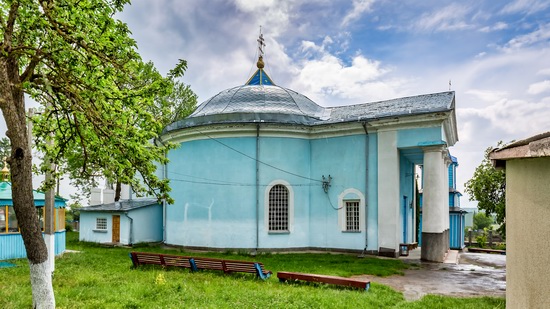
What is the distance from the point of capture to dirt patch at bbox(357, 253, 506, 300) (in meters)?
10.7

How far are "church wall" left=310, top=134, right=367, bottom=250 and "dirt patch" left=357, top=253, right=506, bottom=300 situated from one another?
124 inches

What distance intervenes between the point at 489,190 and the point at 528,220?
2315cm

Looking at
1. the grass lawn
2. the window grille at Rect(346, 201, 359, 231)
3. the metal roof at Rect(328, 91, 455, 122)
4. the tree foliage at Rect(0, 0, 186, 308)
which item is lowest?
the grass lawn

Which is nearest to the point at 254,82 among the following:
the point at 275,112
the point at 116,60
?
the point at 275,112

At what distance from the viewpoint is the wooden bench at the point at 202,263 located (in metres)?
11.1

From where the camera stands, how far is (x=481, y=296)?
1009cm

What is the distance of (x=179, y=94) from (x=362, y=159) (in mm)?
18951

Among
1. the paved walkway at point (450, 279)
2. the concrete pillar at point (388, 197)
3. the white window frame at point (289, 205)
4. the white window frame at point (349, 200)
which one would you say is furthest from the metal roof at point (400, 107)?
the paved walkway at point (450, 279)

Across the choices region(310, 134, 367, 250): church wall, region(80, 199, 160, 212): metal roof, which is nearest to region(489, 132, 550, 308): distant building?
region(310, 134, 367, 250): church wall

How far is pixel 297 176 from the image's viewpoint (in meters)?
18.8

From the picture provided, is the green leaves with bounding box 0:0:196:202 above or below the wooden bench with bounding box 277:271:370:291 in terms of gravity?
above

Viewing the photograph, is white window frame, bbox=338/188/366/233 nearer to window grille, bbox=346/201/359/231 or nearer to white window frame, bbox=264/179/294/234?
window grille, bbox=346/201/359/231

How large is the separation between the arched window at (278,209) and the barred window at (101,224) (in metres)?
10.2

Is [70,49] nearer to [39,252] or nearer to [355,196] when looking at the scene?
[39,252]
